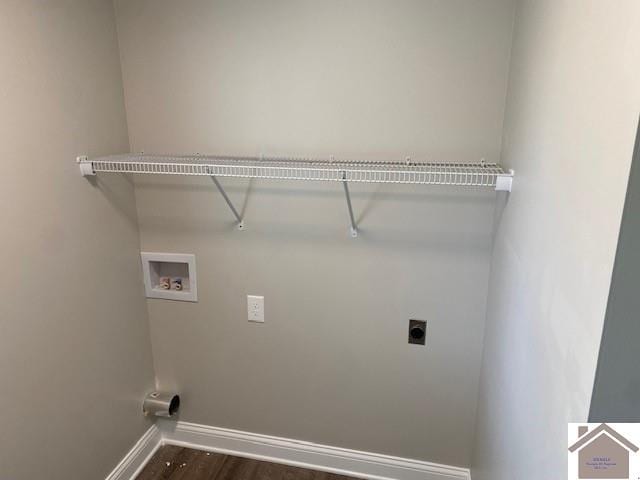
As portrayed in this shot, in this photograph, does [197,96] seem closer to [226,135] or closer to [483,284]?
[226,135]

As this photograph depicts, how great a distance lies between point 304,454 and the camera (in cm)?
205

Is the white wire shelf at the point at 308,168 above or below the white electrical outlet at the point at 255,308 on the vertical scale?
above

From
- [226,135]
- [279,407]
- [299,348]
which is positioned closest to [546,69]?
[226,135]

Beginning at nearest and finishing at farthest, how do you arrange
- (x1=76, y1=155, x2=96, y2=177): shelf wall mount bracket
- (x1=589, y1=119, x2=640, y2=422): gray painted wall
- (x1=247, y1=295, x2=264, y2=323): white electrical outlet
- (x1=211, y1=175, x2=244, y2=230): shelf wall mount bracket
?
(x1=589, y1=119, x2=640, y2=422): gray painted wall < (x1=76, y1=155, x2=96, y2=177): shelf wall mount bracket < (x1=211, y1=175, x2=244, y2=230): shelf wall mount bracket < (x1=247, y1=295, x2=264, y2=323): white electrical outlet

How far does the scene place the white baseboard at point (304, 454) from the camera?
1.95 m

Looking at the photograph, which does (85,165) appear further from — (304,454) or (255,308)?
(304,454)

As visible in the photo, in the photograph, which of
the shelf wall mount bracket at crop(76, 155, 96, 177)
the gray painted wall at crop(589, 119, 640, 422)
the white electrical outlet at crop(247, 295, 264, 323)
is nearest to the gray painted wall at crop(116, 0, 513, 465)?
the white electrical outlet at crop(247, 295, 264, 323)

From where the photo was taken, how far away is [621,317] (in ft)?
2.06

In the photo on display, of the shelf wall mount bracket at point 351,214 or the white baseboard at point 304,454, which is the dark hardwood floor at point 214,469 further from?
the shelf wall mount bracket at point 351,214

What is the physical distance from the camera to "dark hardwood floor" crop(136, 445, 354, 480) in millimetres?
1993

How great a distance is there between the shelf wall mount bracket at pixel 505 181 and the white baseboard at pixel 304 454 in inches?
48.4

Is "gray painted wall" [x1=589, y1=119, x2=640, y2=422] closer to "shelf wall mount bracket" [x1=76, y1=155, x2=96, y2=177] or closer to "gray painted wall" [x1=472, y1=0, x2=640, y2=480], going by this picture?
"gray painted wall" [x1=472, y1=0, x2=640, y2=480]

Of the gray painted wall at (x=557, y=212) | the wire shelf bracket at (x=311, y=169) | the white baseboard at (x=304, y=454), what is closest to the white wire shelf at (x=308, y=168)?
the wire shelf bracket at (x=311, y=169)

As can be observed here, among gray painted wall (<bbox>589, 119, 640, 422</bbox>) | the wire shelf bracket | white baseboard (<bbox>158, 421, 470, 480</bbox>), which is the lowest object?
white baseboard (<bbox>158, 421, 470, 480</bbox>)
